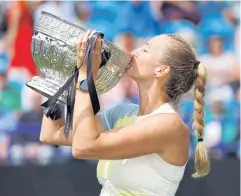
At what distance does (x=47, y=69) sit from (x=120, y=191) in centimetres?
47

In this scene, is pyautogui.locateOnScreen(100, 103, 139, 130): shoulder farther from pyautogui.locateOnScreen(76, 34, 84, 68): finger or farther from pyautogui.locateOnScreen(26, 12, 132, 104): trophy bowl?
pyautogui.locateOnScreen(76, 34, 84, 68): finger

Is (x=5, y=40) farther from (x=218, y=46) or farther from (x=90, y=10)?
(x=218, y=46)

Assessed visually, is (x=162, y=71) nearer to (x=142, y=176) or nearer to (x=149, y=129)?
(x=149, y=129)

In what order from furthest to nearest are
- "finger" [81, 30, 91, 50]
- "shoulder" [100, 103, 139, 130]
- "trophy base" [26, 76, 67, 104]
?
"shoulder" [100, 103, 139, 130]
"trophy base" [26, 76, 67, 104]
"finger" [81, 30, 91, 50]

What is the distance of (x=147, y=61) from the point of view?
7.29 ft

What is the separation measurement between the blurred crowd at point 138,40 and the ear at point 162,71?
2.42 metres

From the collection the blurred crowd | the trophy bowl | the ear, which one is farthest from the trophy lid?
the blurred crowd

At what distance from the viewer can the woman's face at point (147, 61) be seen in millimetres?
2215

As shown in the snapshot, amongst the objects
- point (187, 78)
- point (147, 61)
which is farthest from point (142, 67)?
point (187, 78)

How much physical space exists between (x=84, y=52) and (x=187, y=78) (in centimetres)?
40

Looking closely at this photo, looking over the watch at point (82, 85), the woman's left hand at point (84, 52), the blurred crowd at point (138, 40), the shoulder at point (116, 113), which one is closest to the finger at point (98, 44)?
the woman's left hand at point (84, 52)

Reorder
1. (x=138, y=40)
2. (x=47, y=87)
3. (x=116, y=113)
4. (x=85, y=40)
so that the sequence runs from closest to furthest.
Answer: (x=85, y=40), (x=47, y=87), (x=116, y=113), (x=138, y=40)

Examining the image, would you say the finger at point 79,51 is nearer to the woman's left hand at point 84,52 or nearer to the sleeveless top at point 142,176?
the woman's left hand at point 84,52

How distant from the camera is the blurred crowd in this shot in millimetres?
4723
